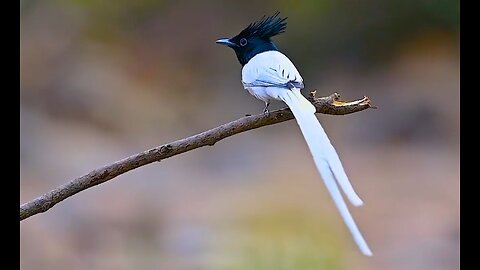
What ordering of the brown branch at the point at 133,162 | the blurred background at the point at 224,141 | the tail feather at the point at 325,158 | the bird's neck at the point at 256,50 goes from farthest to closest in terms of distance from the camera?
the blurred background at the point at 224,141 → the bird's neck at the point at 256,50 → the brown branch at the point at 133,162 → the tail feather at the point at 325,158

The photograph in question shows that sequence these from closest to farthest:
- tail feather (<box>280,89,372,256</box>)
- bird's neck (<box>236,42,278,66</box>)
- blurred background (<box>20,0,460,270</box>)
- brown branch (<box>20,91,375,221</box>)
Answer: tail feather (<box>280,89,372,256</box>) < brown branch (<box>20,91,375,221</box>) < bird's neck (<box>236,42,278,66</box>) < blurred background (<box>20,0,460,270</box>)

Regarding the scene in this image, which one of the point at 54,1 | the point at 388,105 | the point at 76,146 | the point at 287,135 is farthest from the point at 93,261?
the point at 388,105

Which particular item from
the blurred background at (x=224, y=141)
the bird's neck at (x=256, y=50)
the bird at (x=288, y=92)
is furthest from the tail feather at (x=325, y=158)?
the blurred background at (x=224, y=141)

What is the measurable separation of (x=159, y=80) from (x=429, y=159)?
1020 millimetres

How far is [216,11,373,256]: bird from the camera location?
1.59ft

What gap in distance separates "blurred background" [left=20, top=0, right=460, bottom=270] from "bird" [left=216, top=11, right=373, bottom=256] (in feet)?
2.96

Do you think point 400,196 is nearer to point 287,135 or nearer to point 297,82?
point 287,135

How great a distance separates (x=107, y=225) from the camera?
6.27 ft

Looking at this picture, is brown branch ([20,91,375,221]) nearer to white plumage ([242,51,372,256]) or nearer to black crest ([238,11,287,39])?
white plumage ([242,51,372,256])

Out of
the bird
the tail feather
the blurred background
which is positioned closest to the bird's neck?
the bird

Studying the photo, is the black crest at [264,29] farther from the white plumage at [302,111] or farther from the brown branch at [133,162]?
the brown branch at [133,162]

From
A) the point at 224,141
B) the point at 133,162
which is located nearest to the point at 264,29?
the point at 133,162

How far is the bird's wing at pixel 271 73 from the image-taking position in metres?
0.69

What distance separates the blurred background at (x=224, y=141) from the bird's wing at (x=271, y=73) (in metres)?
0.95
